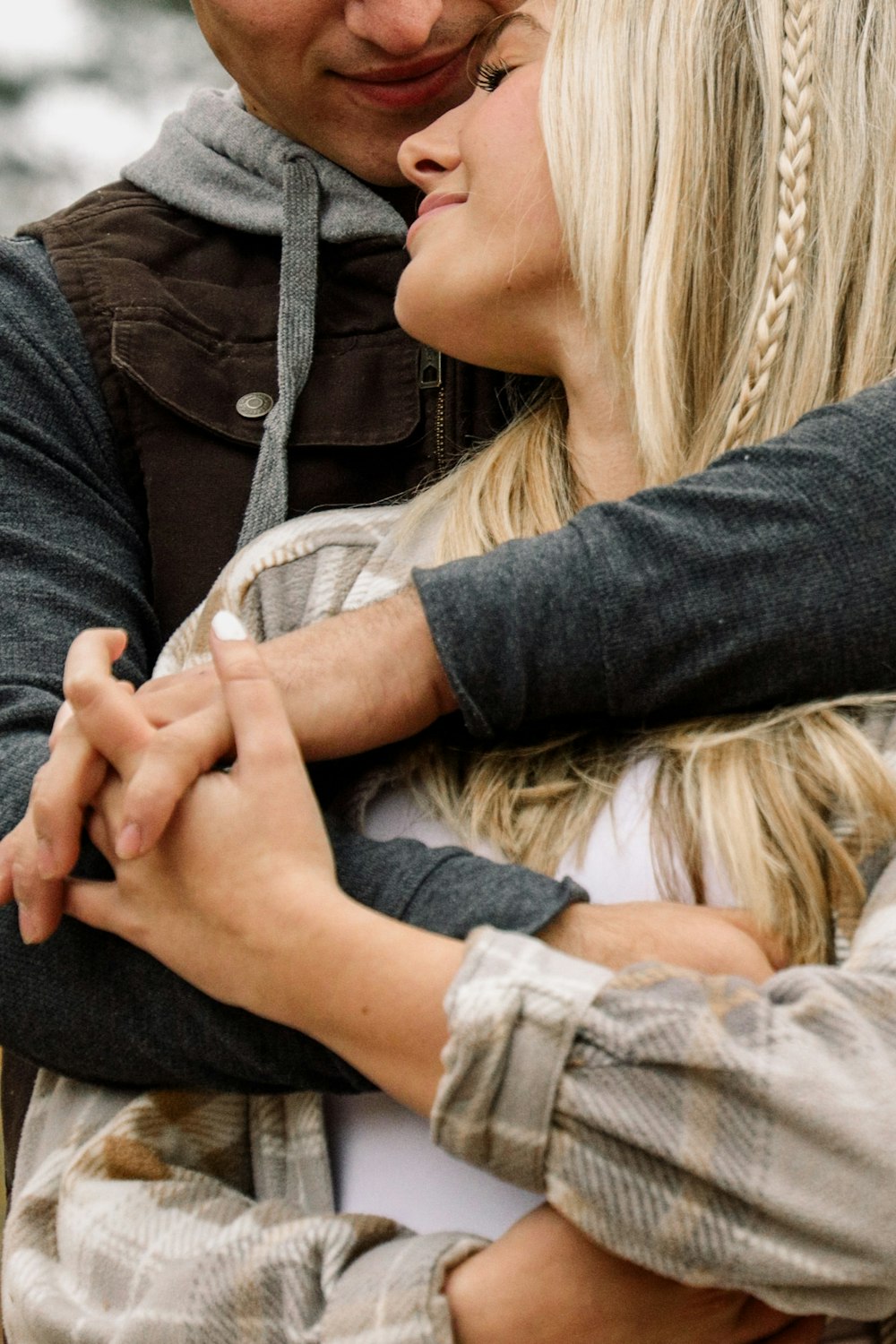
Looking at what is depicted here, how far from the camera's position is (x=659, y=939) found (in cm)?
116

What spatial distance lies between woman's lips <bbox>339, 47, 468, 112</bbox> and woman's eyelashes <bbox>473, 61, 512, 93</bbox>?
0.16 m

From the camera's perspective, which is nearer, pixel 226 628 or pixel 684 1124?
pixel 684 1124

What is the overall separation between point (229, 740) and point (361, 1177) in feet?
1.27

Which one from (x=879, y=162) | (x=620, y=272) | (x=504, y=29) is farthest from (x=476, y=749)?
(x=504, y=29)

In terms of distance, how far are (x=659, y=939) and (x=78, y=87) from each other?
6.43 metres

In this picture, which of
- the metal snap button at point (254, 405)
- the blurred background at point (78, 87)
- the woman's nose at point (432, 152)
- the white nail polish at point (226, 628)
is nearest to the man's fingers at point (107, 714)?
the white nail polish at point (226, 628)

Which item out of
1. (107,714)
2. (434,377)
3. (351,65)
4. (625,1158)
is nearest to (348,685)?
(107,714)

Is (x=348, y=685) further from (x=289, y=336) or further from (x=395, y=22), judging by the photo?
(x=395, y=22)

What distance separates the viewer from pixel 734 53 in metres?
1.60

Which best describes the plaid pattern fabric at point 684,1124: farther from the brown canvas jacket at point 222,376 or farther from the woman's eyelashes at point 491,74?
the woman's eyelashes at point 491,74

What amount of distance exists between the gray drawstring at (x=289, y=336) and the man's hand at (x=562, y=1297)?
89 cm

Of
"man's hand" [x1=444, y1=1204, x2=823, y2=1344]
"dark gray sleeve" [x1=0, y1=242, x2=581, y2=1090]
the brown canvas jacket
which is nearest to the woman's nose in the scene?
the brown canvas jacket

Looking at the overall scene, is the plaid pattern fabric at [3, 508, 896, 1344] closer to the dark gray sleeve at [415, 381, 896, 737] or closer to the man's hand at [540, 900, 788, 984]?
the man's hand at [540, 900, 788, 984]

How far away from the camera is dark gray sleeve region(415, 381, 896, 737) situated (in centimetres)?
121
